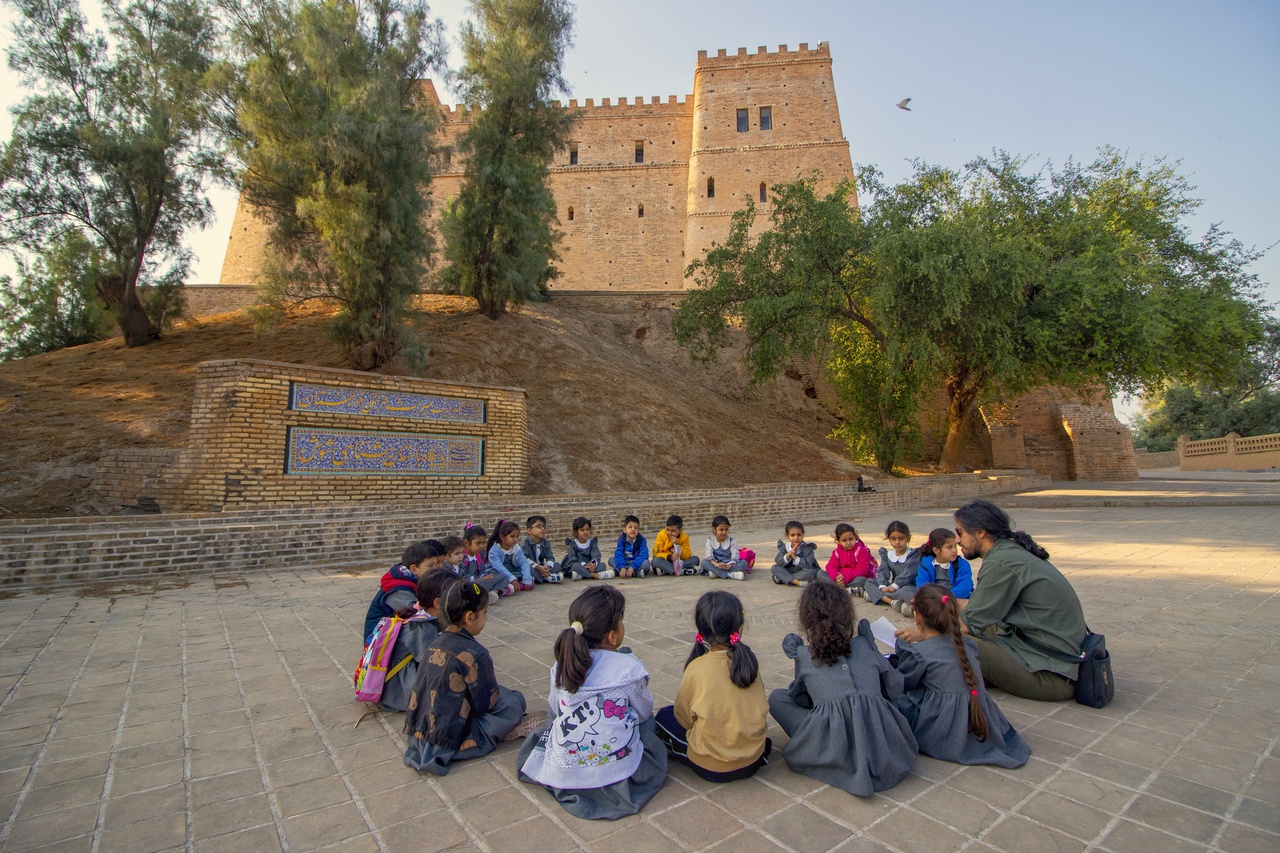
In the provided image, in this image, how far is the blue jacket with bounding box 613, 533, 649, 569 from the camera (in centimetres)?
765

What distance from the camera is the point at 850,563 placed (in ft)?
21.3

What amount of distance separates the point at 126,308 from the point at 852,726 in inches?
851

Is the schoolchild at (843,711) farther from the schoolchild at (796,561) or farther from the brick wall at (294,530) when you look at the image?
the brick wall at (294,530)

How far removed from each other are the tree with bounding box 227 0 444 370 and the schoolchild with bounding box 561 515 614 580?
9.83 meters

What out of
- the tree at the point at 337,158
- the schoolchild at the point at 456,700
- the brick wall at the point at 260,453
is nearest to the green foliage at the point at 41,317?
the tree at the point at 337,158

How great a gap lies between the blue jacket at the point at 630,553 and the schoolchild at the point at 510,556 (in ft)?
3.84

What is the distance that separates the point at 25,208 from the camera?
15711 millimetres

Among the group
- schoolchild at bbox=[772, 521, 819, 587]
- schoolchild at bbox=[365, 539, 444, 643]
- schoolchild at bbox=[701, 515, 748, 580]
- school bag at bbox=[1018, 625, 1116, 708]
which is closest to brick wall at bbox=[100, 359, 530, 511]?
schoolchild at bbox=[701, 515, 748, 580]

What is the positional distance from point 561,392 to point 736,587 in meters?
11.8

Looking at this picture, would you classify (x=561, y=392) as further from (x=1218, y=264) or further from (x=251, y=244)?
(x=251, y=244)

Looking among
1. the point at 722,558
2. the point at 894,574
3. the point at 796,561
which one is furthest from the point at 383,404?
the point at 894,574

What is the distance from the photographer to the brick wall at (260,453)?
8.80m

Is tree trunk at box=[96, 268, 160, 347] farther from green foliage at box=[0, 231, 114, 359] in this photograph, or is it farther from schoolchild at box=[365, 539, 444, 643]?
schoolchild at box=[365, 539, 444, 643]

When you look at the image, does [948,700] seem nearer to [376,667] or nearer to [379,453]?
[376,667]
